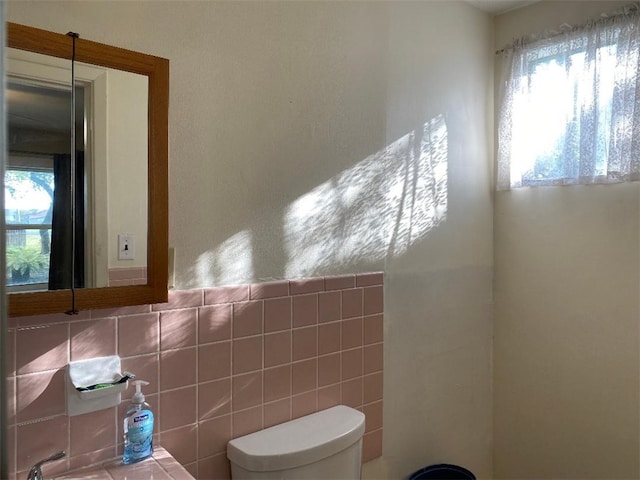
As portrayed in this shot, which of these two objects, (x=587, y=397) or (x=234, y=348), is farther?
(x=587, y=397)

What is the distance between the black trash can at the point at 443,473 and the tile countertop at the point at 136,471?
3.71 feet

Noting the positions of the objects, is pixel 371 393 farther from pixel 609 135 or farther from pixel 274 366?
pixel 609 135

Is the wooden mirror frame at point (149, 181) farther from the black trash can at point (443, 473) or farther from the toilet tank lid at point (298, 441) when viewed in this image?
the black trash can at point (443, 473)

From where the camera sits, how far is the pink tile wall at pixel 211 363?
1.09 meters

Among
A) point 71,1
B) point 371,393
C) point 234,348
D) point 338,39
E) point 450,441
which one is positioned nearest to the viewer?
point 71,1

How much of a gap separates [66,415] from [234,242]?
61cm

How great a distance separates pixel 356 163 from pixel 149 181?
77 cm

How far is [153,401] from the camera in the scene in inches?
49.4

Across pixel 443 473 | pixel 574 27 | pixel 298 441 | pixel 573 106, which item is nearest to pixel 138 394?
pixel 298 441

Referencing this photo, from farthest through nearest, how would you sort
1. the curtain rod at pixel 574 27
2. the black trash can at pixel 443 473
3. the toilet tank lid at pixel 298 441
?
the black trash can at pixel 443 473 < the curtain rod at pixel 574 27 < the toilet tank lid at pixel 298 441

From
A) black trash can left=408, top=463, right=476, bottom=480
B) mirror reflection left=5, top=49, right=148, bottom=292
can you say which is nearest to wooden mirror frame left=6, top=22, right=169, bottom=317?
mirror reflection left=5, top=49, right=148, bottom=292

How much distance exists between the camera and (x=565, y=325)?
6.68 ft

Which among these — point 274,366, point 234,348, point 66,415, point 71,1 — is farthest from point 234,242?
point 71,1

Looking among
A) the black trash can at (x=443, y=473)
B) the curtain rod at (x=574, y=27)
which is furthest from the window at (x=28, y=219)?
the curtain rod at (x=574, y=27)
